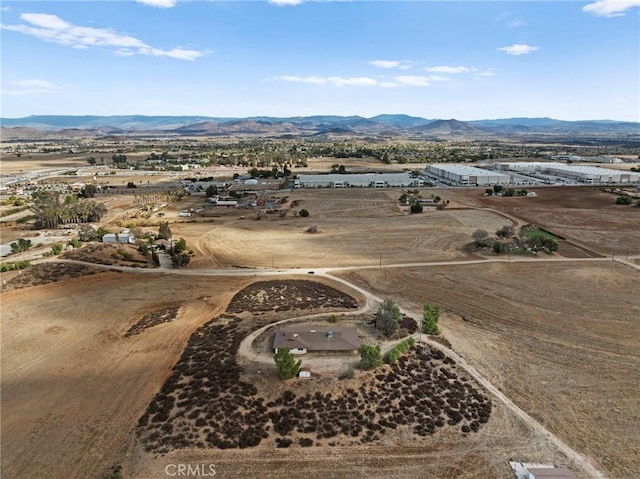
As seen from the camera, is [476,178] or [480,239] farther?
[476,178]

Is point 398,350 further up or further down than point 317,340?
further down

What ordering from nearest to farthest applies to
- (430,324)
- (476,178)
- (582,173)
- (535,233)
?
(430,324) → (535,233) → (476,178) → (582,173)

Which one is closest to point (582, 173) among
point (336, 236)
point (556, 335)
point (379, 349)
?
point (336, 236)

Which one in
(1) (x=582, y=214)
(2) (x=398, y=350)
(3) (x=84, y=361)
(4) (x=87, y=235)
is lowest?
(3) (x=84, y=361)

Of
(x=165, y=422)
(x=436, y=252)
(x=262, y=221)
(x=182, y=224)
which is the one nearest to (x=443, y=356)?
(x=165, y=422)

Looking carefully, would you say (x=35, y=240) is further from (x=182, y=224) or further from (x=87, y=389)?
(x=87, y=389)

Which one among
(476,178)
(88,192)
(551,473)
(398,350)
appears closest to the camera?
(551,473)

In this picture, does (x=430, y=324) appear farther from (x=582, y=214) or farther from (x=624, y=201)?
(x=624, y=201)
